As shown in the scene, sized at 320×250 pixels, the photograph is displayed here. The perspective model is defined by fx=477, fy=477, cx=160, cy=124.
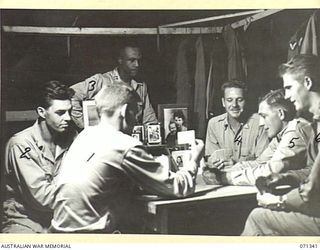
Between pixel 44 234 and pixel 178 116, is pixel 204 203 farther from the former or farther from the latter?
pixel 44 234

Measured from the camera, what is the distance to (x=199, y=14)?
749 millimetres

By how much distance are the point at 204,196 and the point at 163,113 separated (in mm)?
144

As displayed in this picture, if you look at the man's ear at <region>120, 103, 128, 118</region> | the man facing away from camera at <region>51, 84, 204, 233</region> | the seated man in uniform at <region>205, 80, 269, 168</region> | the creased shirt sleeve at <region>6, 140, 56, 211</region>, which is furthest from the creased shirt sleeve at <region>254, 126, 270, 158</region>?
the creased shirt sleeve at <region>6, 140, 56, 211</region>

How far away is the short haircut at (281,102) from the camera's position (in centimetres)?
74

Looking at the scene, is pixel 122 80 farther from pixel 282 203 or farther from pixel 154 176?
pixel 282 203

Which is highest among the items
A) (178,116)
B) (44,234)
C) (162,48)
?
(162,48)

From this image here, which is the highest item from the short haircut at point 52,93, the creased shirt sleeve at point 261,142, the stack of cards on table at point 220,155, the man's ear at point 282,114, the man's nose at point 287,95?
the short haircut at point 52,93

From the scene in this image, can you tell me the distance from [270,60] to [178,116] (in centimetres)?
17

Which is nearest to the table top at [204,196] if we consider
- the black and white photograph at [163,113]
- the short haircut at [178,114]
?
the black and white photograph at [163,113]

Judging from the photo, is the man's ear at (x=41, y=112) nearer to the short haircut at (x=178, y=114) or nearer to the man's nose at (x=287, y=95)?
the short haircut at (x=178, y=114)

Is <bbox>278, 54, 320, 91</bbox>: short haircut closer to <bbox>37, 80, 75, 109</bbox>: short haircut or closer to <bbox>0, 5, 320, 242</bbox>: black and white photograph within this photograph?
<bbox>0, 5, 320, 242</bbox>: black and white photograph

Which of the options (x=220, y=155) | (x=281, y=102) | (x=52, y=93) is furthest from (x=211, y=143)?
(x=52, y=93)

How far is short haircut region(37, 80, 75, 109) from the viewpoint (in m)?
0.75
